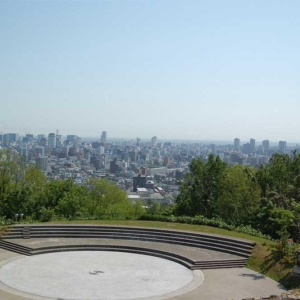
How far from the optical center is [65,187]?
45.7m

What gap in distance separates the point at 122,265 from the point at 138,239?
257 inches

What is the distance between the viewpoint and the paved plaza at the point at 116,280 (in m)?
21.5

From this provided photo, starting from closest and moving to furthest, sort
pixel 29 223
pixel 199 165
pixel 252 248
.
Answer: pixel 252 248
pixel 29 223
pixel 199 165

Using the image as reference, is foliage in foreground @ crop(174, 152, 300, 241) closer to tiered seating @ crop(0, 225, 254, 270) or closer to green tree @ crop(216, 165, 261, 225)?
green tree @ crop(216, 165, 261, 225)

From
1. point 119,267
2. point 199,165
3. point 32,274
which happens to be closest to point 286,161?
point 199,165

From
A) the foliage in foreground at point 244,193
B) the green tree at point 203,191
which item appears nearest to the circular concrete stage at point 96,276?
the foliage in foreground at point 244,193

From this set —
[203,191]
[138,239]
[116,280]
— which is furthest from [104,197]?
[116,280]

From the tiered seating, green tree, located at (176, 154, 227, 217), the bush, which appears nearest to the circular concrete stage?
the tiered seating

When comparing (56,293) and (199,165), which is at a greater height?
(199,165)

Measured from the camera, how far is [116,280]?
23812 millimetres

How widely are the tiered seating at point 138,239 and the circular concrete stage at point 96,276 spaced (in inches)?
37.2

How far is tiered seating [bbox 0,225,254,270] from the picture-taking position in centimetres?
2823

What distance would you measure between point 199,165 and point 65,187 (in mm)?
14467

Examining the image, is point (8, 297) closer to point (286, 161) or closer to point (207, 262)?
point (207, 262)
